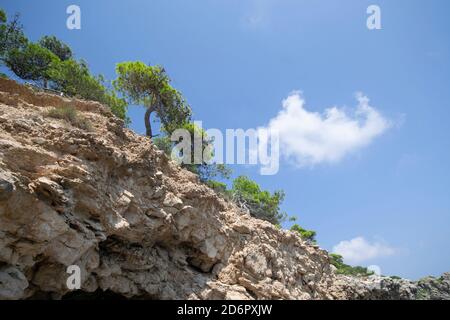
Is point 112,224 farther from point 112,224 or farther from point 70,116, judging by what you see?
point 70,116

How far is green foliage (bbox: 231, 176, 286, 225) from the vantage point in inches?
1165

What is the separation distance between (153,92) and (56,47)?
15162 millimetres

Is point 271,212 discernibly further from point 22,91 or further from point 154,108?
point 22,91

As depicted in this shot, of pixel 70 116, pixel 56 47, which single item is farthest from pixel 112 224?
pixel 56 47

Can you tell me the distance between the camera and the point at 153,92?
23.9m

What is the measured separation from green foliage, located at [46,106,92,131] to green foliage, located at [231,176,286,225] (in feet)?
65.2

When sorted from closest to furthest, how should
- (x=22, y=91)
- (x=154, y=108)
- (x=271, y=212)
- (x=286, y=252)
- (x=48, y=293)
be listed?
(x=48, y=293) → (x=22, y=91) → (x=286, y=252) → (x=154, y=108) → (x=271, y=212)

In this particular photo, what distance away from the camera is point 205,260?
11539 millimetres

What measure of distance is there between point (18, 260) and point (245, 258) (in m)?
7.60

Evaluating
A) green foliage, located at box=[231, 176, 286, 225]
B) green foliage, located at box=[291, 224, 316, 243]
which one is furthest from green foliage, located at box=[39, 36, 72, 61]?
green foliage, located at box=[291, 224, 316, 243]
